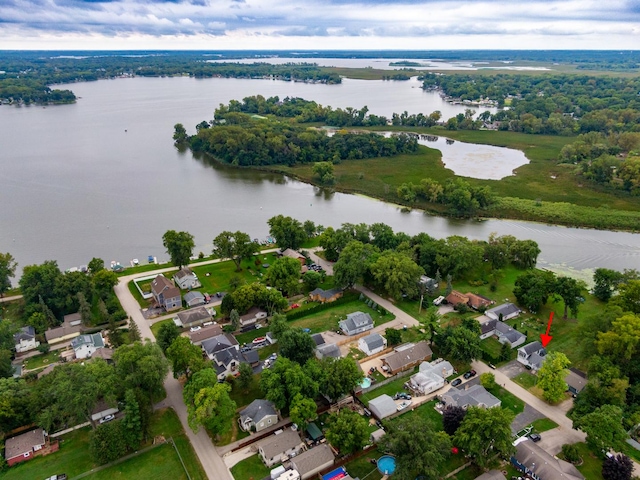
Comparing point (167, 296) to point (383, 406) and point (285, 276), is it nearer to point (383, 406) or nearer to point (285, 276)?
point (285, 276)

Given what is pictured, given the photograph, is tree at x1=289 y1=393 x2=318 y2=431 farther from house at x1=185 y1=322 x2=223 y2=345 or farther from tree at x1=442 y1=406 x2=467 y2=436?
house at x1=185 y1=322 x2=223 y2=345

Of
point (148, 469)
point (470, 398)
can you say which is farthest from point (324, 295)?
point (148, 469)

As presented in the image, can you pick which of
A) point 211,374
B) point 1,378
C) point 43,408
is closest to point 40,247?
point 1,378

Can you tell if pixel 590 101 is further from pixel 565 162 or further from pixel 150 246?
pixel 150 246

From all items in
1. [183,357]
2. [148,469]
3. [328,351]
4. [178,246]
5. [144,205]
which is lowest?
[148,469]

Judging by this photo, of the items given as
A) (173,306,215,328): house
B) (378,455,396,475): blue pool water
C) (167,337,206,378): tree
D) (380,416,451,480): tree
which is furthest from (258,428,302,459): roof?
(173,306,215,328): house

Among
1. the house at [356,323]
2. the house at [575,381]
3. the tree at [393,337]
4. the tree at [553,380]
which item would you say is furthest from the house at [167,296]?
the house at [575,381]
